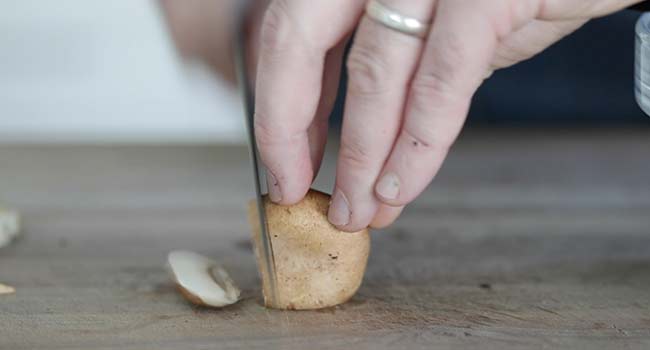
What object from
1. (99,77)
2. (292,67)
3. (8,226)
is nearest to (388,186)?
(292,67)

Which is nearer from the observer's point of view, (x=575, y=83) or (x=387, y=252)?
(x=387, y=252)

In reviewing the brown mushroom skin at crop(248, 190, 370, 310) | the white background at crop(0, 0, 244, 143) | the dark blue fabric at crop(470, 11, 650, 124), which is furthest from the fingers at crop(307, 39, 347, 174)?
the white background at crop(0, 0, 244, 143)

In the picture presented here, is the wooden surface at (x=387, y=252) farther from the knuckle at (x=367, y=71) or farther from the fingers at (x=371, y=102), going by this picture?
the knuckle at (x=367, y=71)

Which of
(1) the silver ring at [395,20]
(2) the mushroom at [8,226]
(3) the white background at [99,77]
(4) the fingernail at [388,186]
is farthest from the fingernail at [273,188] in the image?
(3) the white background at [99,77]

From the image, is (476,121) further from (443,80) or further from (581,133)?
(443,80)

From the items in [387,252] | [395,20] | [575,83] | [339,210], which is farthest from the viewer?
[575,83]

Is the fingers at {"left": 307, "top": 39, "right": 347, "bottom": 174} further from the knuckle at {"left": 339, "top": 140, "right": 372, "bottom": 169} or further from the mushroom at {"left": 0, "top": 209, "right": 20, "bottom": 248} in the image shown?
the mushroom at {"left": 0, "top": 209, "right": 20, "bottom": 248}

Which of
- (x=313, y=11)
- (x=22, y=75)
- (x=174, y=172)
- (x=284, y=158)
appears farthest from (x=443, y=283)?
(x=22, y=75)

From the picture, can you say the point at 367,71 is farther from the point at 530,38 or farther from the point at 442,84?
the point at 530,38
